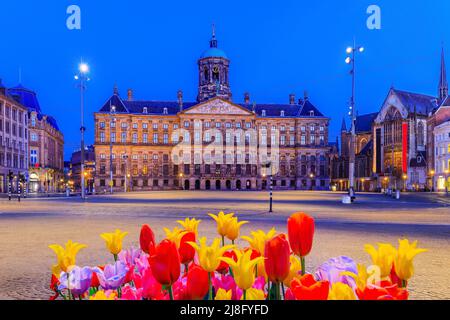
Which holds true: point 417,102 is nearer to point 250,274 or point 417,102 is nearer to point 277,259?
point 277,259

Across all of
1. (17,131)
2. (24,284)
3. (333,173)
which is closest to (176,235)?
(24,284)

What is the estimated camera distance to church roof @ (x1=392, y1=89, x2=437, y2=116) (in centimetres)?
8600

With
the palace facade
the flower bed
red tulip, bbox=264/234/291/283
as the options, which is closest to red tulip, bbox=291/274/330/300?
the flower bed

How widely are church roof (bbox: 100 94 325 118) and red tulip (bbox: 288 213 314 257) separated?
3952 inches

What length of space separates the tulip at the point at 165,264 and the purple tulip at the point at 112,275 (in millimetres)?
366

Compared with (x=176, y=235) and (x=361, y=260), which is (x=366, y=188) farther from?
(x=176, y=235)

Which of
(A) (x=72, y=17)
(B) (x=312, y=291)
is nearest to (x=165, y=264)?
(B) (x=312, y=291)

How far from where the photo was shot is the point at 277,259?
5.14 feet

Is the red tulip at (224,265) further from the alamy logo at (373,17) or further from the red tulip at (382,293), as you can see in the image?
the alamy logo at (373,17)

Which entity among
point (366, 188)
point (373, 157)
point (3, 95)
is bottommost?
point (366, 188)

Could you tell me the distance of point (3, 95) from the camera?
190ft

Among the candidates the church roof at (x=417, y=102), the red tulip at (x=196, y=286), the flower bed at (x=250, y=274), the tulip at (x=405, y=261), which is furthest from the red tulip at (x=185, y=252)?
the church roof at (x=417, y=102)

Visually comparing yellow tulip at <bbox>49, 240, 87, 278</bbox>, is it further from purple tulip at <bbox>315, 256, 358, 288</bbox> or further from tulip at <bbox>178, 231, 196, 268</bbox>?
purple tulip at <bbox>315, 256, 358, 288</bbox>
